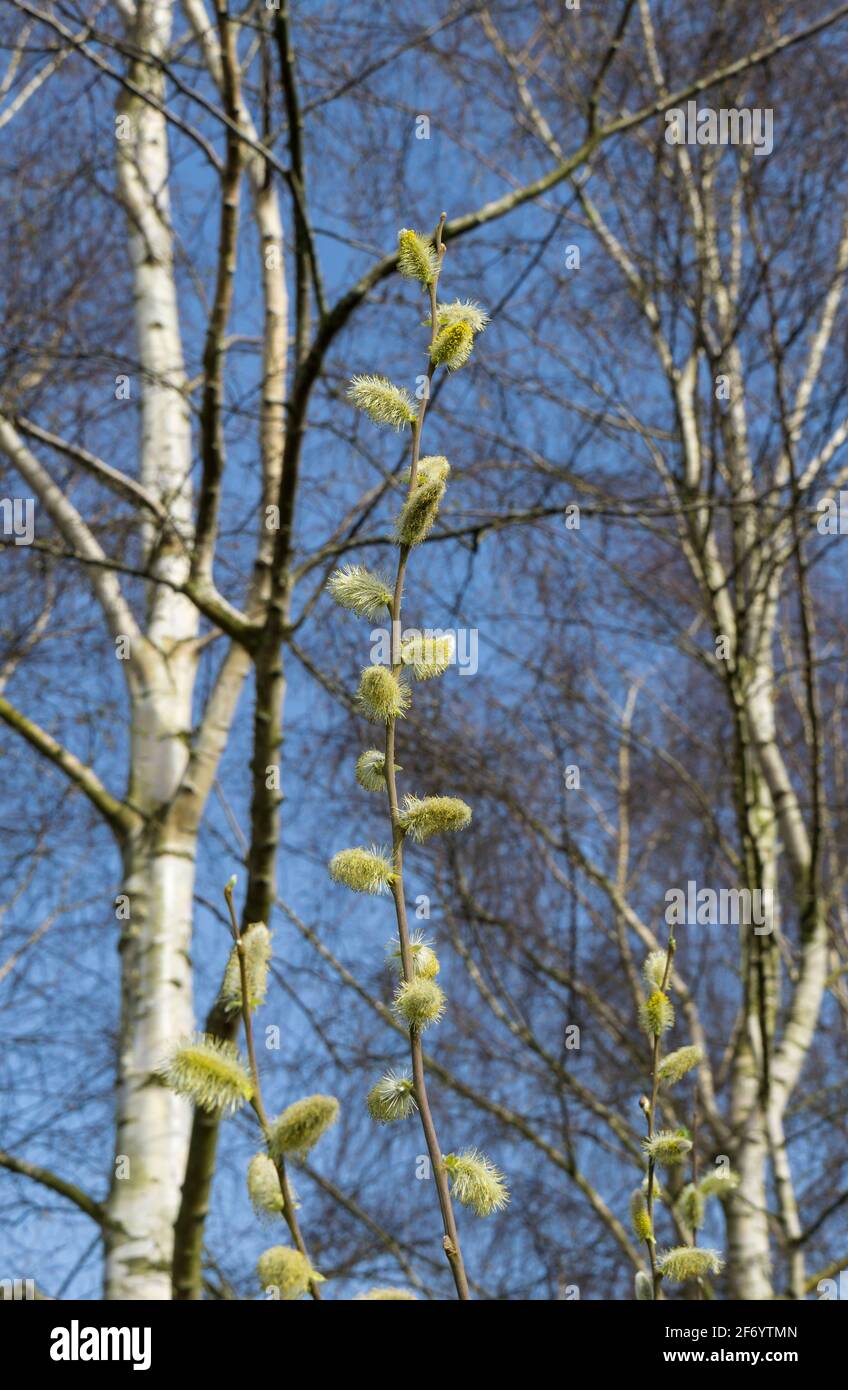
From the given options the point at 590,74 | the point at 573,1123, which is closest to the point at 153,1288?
the point at 573,1123

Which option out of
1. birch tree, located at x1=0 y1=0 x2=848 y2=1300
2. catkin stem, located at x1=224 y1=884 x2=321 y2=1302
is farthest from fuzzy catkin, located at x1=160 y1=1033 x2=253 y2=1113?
birch tree, located at x1=0 y1=0 x2=848 y2=1300

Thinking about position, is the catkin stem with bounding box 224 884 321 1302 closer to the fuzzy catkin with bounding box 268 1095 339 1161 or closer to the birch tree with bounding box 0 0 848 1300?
the fuzzy catkin with bounding box 268 1095 339 1161

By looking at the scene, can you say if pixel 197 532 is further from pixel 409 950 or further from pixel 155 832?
pixel 409 950

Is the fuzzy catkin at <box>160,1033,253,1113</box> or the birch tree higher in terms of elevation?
the birch tree

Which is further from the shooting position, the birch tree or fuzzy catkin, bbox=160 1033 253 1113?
the birch tree

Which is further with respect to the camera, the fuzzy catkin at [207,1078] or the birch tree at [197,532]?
the birch tree at [197,532]

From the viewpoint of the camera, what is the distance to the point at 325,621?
4.33 m

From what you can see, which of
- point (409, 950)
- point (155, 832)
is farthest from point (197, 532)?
point (409, 950)

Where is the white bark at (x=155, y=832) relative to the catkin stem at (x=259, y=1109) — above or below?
above

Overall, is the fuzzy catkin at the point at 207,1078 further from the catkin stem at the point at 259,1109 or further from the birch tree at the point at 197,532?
the birch tree at the point at 197,532

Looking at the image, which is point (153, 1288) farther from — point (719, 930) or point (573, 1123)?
point (719, 930)

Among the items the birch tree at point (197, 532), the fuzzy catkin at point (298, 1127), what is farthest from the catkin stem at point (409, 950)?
the birch tree at point (197, 532)

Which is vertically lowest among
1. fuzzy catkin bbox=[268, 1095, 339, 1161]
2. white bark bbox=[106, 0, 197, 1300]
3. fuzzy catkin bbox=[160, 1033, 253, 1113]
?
fuzzy catkin bbox=[268, 1095, 339, 1161]

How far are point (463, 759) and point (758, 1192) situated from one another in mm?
1481
